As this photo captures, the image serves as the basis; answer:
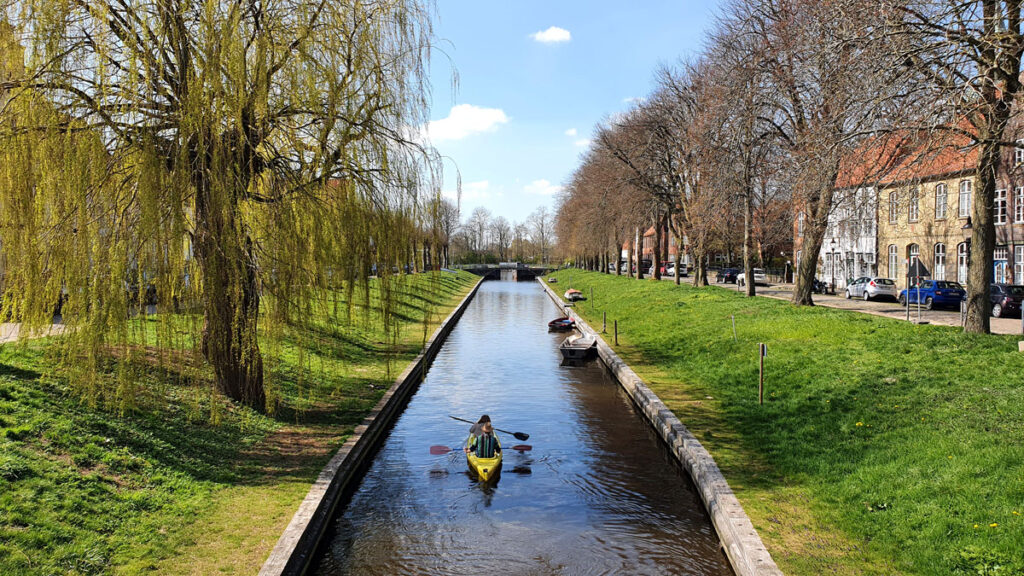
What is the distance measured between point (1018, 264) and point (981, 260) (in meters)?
26.3

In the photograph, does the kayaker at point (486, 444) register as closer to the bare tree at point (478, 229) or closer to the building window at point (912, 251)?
the building window at point (912, 251)

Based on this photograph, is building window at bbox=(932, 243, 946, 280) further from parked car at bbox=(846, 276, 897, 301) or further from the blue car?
the blue car

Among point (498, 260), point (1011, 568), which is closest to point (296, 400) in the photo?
point (1011, 568)

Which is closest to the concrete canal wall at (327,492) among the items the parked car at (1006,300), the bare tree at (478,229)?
the parked car at (1006,300)

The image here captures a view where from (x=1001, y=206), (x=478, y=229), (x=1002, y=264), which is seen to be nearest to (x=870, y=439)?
(x=1002, y=264)

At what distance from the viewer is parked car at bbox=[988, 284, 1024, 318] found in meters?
26.4

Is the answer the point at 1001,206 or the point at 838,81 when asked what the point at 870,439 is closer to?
the point at 838,81

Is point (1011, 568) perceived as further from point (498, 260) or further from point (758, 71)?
point (498, 260)

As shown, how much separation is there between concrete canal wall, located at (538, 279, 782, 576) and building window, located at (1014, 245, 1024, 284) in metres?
28.2

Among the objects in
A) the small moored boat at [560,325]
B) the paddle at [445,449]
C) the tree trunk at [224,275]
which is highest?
the tree trunk at [224,275]

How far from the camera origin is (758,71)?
2305 cm

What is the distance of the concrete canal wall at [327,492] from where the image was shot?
25.1ft

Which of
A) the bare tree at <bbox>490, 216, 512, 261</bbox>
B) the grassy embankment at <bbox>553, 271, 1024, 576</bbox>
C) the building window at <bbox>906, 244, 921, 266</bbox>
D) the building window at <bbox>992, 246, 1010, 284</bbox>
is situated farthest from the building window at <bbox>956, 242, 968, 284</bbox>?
the bare tree at <bbox>490, 216, 512, 261</bbox>

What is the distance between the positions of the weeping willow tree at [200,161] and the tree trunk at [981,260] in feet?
36.9
